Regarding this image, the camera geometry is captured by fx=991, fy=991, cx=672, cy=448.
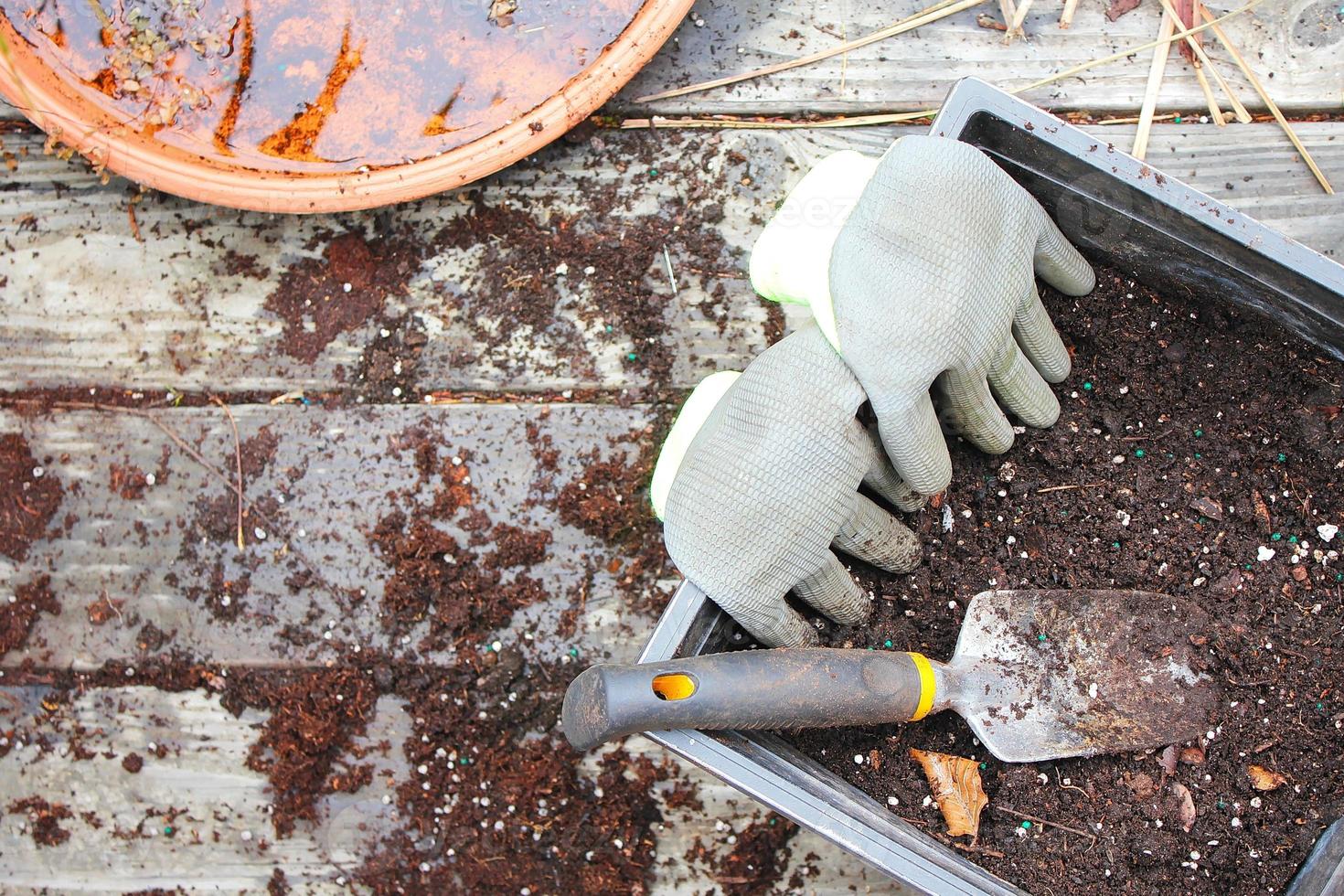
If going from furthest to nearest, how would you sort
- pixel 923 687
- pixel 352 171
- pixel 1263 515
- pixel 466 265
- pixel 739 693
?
pixel 466 265 → pixel 352 171 → pixel 1263 515 → pixel 923 687 → pixel 739 693

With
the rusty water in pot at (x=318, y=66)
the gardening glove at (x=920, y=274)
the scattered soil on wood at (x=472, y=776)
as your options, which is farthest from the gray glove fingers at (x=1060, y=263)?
the scattered soil on wood at (x=472, y=776)

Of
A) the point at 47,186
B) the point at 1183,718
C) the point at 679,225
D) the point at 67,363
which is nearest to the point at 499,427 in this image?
the point at 679,225

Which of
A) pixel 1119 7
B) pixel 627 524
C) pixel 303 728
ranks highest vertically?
pixel 1119 7

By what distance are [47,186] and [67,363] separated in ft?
0.84

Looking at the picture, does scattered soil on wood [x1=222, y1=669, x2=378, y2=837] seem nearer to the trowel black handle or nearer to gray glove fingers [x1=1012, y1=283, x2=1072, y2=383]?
the trowel black handle

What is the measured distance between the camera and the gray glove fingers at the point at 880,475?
3.33 ft

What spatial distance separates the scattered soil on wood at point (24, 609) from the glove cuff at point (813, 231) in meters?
1.12

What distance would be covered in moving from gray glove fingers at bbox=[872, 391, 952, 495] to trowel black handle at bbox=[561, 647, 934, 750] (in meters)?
0.19

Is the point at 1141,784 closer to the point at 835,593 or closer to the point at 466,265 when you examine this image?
the point at 835,593

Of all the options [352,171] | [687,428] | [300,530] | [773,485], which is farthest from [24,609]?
[773,485]

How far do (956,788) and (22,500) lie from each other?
1323 mm

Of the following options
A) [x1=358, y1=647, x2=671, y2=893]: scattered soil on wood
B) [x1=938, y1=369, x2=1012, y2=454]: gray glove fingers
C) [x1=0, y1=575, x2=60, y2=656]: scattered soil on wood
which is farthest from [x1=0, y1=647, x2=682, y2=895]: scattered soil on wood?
[x1=938, y1=369, x2=1012, y2=454]: gray glove fingers

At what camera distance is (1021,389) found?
108cm

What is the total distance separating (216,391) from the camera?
1431 millimetres
